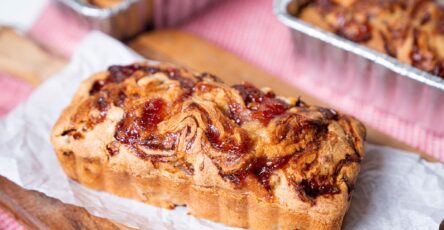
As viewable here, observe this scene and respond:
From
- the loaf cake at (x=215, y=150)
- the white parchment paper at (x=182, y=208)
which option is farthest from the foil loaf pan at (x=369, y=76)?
the loaf cake at (x=215, y=150)

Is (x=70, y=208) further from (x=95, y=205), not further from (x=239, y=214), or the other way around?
(x=239, y=214)

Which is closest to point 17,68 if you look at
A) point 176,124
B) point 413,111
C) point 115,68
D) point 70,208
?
point 115,68

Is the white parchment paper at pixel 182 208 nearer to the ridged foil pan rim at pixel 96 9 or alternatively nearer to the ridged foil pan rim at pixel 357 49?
the ridged foil pan rim at pixel 357 49

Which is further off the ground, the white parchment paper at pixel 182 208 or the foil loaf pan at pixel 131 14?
the foil loaf pan at pixel 131 14

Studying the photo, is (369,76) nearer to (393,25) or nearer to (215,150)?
(393,25)

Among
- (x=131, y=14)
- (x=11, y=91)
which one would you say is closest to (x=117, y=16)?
(x=131, y=14)

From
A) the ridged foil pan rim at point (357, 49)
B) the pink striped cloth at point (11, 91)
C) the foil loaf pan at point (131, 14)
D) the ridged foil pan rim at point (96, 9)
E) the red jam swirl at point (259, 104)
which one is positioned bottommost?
the pink striped cloth at point (11, 91)

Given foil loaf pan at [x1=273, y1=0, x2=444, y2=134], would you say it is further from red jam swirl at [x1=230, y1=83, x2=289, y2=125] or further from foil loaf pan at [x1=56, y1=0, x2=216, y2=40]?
foil loaf pan at [x1=56, y1=0, x2=216, y2=40]
